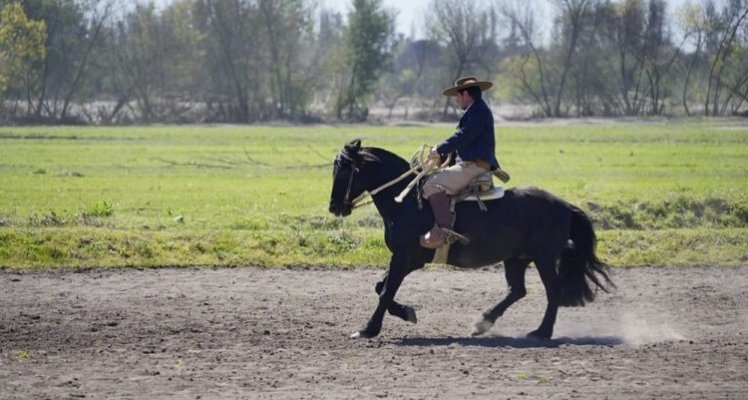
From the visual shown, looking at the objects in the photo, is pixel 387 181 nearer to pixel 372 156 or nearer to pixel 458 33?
pixel 372 156

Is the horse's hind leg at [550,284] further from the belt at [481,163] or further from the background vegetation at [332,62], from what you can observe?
the background vegetation at [332,62]

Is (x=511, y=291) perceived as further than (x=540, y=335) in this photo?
Yes

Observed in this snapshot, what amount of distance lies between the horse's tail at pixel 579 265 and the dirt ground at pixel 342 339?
0.46 metres

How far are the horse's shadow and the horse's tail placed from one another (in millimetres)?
551

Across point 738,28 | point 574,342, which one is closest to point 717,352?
point 574,342

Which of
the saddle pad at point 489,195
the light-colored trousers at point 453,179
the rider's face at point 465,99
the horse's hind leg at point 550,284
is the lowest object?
the horse's hind leg at point 550,284

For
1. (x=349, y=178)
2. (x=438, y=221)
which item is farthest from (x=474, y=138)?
(x=349, y=178)

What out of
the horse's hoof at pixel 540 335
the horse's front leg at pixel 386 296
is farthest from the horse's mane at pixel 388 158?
the horse's hoof at pixel 540 335

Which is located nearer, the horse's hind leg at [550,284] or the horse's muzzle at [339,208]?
the horse's hind leg at [550,284]

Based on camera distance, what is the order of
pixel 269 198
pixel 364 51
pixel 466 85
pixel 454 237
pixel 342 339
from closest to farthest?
pixel 342 339 → pixel 466 85 → pixel 454 237 → pixel 269 198 → pixel 364 51

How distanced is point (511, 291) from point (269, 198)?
1466cm

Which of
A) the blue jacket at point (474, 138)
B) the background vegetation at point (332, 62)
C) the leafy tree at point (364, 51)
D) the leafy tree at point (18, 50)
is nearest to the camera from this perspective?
the blue jacket at point (474, 138)

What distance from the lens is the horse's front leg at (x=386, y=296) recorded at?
42.0ft

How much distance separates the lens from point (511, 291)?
13539 mm
